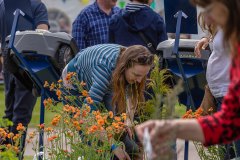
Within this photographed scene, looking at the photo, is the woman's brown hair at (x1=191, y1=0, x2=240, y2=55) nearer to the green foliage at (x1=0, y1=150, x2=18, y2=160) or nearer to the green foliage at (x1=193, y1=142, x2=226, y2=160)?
the green foliage at (x1=0, y1=150, x2=18, y2=160)

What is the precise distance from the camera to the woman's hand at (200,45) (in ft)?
21.9

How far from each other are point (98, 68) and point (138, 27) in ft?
4.89

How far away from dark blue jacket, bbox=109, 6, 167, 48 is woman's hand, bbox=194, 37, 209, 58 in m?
1.06

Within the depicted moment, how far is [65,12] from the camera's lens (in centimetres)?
1920

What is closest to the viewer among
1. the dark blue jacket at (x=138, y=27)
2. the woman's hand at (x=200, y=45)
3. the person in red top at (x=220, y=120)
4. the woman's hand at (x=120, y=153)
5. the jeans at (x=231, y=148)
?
the person in red top at (x=220, y=120)

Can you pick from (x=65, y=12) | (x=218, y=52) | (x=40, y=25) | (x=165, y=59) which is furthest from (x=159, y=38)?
(x=65, y=12)

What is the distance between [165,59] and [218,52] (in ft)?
4.47

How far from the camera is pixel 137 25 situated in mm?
7777

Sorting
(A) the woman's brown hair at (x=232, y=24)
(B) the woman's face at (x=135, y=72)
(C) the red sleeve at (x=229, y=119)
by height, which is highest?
(A) the woman's brown hair at (x=232, y=24)

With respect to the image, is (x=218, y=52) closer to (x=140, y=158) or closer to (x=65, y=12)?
(x=140, y=158)

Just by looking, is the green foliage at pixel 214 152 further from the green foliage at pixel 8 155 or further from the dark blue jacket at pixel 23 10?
the dark blue jacket at pixel 23 10

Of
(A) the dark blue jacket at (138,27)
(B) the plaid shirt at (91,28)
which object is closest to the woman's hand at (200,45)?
(A) the dark blue jacket at (138,27)

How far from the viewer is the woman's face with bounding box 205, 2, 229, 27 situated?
309cm

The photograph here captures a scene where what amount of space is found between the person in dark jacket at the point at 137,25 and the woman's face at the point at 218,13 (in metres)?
4.62
